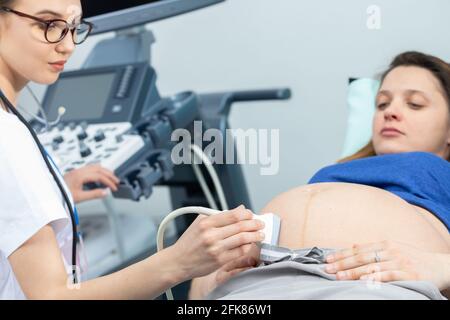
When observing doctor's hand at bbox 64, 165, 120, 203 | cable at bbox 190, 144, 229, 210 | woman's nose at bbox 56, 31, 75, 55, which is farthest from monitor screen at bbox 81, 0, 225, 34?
woman's nose at bbox 56, 31, 75, 55

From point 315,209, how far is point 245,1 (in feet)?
2.68

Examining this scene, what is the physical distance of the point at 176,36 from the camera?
2.01 metres

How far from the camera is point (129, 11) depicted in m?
1.60

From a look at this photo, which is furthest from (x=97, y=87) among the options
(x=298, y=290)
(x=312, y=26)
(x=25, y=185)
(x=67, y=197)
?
(x=298, y=290)

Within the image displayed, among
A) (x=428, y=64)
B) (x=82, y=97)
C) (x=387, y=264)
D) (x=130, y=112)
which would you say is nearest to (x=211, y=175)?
(x=130, y=112)

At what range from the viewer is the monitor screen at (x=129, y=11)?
5.17 ft

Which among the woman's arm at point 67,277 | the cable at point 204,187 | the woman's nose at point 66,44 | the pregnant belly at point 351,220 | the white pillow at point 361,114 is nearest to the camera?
the woman's arm at point 67,277

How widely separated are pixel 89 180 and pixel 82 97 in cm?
36

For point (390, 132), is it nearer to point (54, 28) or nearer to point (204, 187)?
point (204, 187)

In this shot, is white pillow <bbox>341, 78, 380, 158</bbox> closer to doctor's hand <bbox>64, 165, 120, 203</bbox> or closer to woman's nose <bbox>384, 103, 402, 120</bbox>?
woman's nose <bbox>384, 103, 402, 120</bbox>

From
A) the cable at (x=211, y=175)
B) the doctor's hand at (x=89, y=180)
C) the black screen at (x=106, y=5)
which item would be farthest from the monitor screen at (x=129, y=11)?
the doctor's hand at (x=89, y=180)

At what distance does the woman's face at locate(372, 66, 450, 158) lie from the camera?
1294 millimetres

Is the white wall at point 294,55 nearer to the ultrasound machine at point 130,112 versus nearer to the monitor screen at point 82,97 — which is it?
the ultrasound machine at point 130,112
